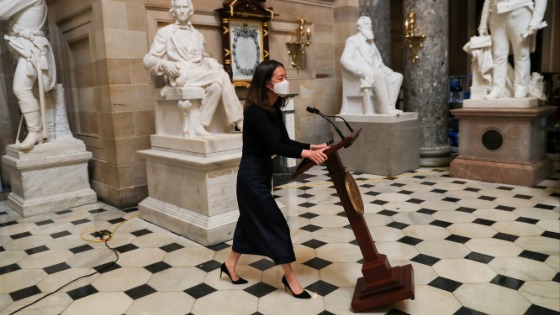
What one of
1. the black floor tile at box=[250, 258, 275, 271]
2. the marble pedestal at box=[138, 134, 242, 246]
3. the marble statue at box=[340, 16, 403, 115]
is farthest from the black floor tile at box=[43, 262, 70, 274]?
→ the marble statue at box=[340, 16, 403, 115]

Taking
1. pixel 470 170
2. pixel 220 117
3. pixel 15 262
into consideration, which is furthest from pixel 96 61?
pixel 470 170

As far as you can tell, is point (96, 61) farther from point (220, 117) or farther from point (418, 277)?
point (418, 277)

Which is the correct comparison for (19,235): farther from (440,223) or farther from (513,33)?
(513,33)

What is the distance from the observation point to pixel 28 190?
16.7 feet

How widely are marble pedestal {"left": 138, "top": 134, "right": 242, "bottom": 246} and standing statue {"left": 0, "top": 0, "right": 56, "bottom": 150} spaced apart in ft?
5.98

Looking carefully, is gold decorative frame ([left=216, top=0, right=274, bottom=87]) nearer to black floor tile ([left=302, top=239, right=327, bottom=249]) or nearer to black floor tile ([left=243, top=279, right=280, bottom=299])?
black floor tile ([left=302, top=239, right=327, bottom=249])

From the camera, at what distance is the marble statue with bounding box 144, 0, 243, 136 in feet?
13.5

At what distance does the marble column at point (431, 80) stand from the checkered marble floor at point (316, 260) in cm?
184

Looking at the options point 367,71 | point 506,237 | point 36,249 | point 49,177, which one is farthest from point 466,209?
point 49,177

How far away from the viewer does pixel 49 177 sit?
5.25m

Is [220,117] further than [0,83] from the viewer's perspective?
No

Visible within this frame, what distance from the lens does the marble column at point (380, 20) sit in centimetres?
743

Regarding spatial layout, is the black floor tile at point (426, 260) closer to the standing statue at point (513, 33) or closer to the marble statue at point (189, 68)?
the marble statue at point (189, 68)

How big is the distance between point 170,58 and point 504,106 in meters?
4.17
